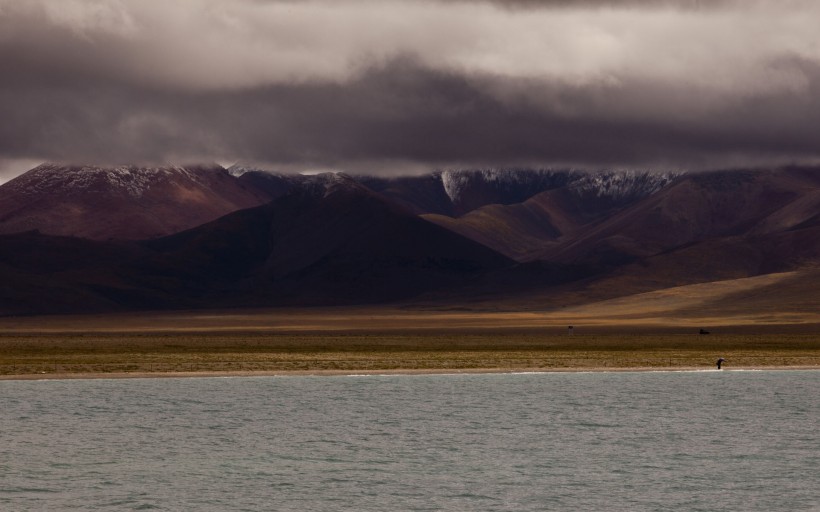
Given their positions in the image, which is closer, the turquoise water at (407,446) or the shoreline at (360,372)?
the turquoise water at (407,446)

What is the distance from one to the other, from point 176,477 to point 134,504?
5827 mm

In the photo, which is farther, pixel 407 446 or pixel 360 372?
pixel 360 372

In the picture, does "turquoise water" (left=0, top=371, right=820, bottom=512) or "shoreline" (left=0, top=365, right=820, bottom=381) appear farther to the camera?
"shoreline" (left=0, top=365, right=820, bottom=381)

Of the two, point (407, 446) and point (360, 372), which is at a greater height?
point (360, 372)

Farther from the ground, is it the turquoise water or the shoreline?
the shoreline

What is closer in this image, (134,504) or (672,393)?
(134,504)

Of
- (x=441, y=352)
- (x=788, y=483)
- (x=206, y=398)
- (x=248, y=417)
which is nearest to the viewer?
(x=788, y=483)

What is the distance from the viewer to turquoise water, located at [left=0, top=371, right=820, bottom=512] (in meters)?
45.0

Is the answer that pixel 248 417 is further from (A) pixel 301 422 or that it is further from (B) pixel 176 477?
(B) pixel 176 477

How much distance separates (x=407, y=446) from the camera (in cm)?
5784

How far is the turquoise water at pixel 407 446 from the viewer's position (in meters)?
45.0

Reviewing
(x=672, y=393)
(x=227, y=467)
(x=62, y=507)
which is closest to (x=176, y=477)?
(x=227, y=467)

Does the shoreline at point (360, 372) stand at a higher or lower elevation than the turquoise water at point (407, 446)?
higher

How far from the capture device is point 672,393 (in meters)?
84.4
